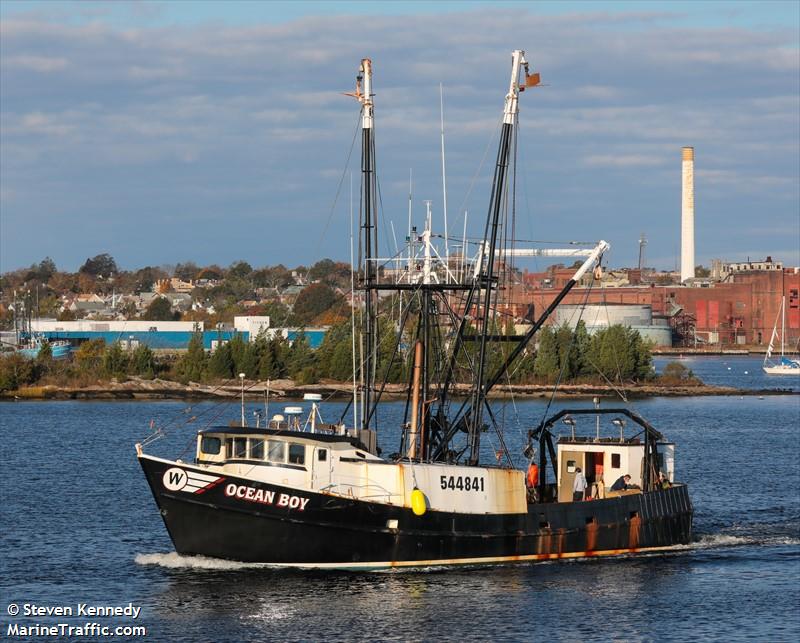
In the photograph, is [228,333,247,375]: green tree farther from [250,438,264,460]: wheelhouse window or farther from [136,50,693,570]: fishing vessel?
[250,438,264,460]: wheelhouse window

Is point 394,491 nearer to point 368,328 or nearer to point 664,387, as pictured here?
point 368,328

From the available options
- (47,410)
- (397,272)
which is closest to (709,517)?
(397,272)

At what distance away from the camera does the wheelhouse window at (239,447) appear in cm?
3881

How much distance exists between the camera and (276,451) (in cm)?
3872

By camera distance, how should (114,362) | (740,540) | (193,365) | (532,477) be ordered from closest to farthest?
(532,477)
(740,540)
(193,365)
(114,362)

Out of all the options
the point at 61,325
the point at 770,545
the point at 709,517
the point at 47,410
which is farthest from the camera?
the point at 61,325

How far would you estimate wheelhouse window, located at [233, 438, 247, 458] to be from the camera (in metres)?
38.8

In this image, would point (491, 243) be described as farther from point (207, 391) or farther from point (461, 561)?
point (207, 391)

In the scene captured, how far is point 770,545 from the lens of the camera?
48.3 m

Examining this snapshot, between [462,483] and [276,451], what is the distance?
5.35 m

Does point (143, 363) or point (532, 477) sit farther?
point (143, 363)

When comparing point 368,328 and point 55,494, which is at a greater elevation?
point 368,328

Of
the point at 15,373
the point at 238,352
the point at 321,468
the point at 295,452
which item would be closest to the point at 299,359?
the point at 238,352

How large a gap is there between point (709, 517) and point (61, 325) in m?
144
